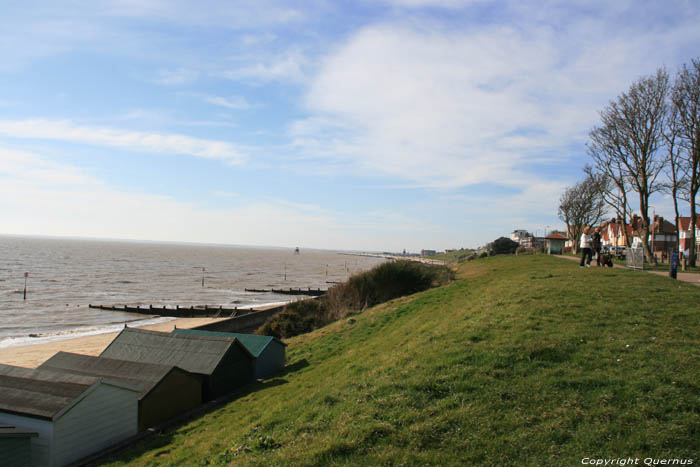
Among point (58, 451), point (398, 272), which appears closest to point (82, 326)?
point (398, 272)

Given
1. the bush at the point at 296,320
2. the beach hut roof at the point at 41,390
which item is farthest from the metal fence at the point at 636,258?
the beach hut roof at the point at 41,390

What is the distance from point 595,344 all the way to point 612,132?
3264 cm

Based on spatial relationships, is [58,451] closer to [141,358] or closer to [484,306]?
[141,358]

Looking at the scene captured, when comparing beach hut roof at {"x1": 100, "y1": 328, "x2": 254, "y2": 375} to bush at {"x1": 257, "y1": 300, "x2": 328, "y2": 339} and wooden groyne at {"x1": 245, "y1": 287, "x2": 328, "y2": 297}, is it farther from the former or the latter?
wooden groyne at {"x1": 245, "y1": 287, "x2": 328, "y2": 297}

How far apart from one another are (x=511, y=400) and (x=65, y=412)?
12298 mm

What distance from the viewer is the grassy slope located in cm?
622

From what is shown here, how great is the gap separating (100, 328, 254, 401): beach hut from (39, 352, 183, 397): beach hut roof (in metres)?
1.60

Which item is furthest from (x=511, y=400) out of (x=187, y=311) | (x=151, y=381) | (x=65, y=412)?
(x=187, y=311)

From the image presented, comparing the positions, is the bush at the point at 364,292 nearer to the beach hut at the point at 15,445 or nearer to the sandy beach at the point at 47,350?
the sandy beach at the point at 47,350

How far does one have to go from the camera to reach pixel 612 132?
3528cm

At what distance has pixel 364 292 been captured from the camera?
35594mm

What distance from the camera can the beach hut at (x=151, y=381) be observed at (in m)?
15.0

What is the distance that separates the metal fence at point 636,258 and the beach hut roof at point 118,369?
25.3 metres

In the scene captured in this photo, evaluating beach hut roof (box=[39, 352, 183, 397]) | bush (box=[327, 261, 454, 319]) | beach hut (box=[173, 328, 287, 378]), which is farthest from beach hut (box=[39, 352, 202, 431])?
bush (box=[327, 261, 454, 319])
